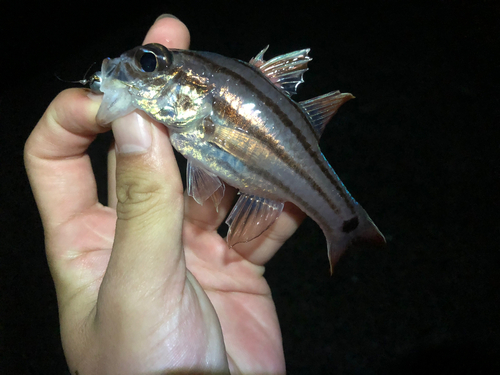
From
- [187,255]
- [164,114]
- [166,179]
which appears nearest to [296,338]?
[187,255]

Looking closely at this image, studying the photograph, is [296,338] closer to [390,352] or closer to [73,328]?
[390,352]

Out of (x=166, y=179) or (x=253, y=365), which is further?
(x=253, y=365)

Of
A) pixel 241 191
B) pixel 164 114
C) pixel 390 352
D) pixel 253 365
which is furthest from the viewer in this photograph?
pixel 390 352

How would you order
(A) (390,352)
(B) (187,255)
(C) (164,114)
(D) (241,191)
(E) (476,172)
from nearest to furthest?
1. (C) (164,114)
2. (D) (241,191)
3. (B) (187,255)
4. (A) (390,352)
5. (E) (476,172)

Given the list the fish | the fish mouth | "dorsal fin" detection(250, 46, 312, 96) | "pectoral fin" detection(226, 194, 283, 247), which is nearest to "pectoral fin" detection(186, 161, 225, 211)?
the fish

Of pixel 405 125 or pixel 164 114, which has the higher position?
pixel 164 114

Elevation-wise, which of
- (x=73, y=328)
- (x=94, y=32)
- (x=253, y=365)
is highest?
(x=94, y=32)

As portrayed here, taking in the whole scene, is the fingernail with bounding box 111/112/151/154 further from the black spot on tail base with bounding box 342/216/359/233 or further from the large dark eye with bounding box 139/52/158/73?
the black spot on tail base with bounding box 342/216/359/233
